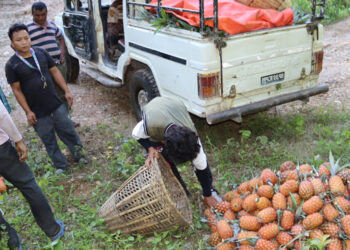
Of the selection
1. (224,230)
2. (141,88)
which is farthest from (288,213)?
(141,88)

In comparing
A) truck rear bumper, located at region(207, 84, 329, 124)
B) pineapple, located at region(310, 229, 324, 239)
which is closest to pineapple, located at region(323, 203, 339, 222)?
pineapple, located at region(310, 229, 324, 239)

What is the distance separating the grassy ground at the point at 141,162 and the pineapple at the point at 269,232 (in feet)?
1.85

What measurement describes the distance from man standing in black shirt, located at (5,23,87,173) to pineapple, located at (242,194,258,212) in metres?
2.42

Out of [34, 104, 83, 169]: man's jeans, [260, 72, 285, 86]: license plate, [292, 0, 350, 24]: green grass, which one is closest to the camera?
[34, 104, 83, 169]: man's jeans

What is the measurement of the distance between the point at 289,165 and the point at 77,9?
493 cm

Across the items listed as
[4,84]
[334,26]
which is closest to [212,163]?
[4,84]

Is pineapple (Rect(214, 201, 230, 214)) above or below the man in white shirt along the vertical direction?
below

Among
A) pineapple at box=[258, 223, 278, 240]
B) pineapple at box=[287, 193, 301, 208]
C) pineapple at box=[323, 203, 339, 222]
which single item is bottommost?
pineapple at box=[258, 223, 278, 240]

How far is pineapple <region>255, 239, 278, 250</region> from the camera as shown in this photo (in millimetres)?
2756

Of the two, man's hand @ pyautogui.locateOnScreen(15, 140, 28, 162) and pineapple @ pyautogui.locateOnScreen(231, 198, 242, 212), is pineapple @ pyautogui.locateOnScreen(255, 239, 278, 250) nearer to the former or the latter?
pineapple @ pyautogui.locateOnScreen(231, 198, 242, 212)

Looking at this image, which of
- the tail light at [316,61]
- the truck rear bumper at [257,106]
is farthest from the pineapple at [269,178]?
the tail light at [316,61]

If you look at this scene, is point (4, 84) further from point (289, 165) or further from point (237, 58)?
point (289, 165)

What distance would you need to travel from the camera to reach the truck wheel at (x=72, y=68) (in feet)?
25.4

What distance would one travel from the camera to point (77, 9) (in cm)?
675
